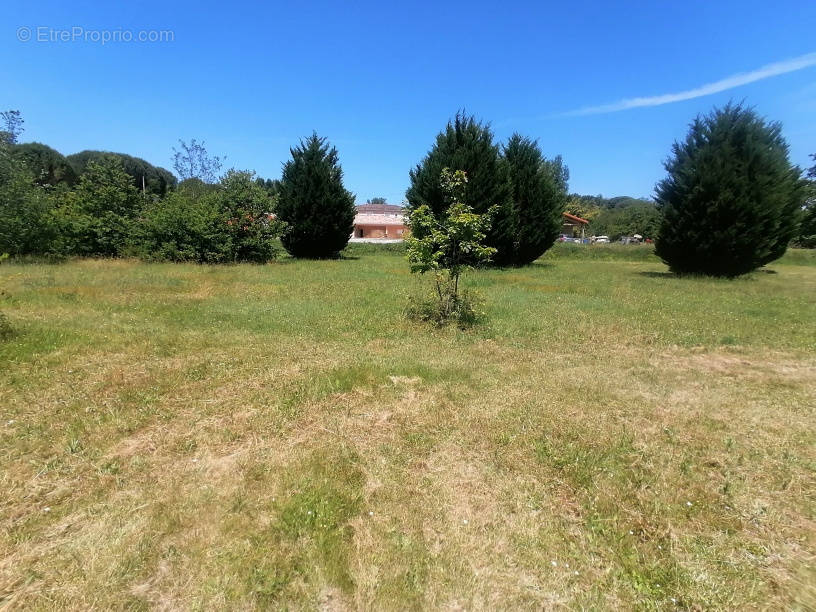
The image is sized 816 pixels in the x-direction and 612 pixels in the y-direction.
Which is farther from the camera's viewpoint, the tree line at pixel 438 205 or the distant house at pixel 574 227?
the distant house at pixel 574 227

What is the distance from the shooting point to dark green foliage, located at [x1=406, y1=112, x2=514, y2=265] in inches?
624

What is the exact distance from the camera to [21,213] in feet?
44.2

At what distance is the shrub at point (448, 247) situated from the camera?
6285 mm

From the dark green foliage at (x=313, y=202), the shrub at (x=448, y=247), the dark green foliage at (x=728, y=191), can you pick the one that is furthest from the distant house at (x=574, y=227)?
the shrub at (x=448, y=247)

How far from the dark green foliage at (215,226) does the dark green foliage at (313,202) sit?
179 cm

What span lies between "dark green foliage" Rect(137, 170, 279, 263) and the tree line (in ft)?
0.16

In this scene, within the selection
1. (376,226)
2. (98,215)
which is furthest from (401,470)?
(376,226)

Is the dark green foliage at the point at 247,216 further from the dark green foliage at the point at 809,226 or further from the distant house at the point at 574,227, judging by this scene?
the distant house at the point at 574,227

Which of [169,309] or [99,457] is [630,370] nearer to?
[99,457]

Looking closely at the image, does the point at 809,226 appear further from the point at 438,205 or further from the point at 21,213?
the point at 21,213

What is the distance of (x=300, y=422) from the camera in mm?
3262

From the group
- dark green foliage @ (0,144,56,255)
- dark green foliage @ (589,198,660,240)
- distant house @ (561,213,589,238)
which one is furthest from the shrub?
dark green foliage @ (589,198,660,240)

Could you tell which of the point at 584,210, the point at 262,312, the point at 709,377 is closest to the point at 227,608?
the point at 709,377

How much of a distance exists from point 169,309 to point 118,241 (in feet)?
36.8
